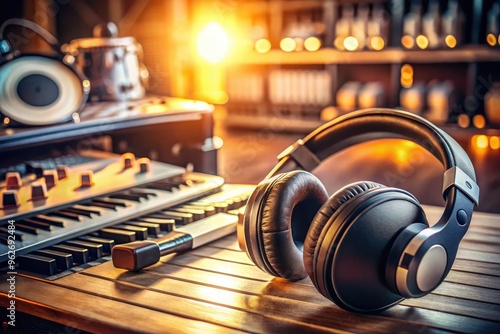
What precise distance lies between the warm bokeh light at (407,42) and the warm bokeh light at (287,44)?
0.98 m

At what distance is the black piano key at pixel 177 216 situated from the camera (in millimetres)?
1316

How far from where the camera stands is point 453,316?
86cm

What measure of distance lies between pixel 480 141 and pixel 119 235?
11.8 ft

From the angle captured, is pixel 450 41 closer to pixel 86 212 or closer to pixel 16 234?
pixel 86 212

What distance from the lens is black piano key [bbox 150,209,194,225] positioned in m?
1.32

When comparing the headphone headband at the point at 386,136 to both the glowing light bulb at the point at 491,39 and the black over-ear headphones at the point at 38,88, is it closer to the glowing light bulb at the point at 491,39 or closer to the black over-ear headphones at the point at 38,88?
the black over-ear headphones at the point at 38,88

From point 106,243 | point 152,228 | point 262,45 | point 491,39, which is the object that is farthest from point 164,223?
point 262,45

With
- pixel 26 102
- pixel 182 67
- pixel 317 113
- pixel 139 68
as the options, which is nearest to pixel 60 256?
pixel 26 102

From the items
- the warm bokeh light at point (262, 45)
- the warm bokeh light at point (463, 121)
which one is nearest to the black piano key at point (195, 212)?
the warm bokeh light at point (463, 121)

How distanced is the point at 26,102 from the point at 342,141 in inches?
35.1

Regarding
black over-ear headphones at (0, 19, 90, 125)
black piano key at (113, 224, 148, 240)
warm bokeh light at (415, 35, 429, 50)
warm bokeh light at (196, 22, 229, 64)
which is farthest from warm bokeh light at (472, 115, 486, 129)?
black piano key at (113, 224, 148, 240)

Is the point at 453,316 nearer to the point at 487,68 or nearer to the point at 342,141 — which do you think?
the point at 342,141

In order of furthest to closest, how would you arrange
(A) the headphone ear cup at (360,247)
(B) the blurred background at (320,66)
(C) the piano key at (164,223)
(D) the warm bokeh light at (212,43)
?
(D) the warm bokeh light at (212,43) → (B) the blurred background at (320,66) → (C) the piano key at (164,223) → (A) the headphone ear cup at (360,247)

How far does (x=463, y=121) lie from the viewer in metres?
4.26
